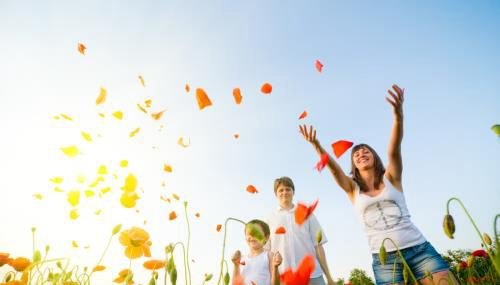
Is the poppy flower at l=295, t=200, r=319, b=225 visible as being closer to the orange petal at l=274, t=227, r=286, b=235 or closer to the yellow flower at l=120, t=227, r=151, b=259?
the orange petal at l=274, t=227, r=286, b=235

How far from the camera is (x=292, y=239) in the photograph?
15.0 ft

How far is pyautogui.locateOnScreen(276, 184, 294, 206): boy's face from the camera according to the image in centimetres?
→ 476

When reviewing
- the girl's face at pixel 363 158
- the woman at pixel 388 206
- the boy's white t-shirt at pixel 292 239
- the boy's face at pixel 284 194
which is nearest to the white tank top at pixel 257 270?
the boy's white t-shirt at pixel 292 239

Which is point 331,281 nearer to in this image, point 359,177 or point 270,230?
point 270,230

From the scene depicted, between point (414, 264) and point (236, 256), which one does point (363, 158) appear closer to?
point (414, 264)

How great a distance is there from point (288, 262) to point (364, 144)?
2015 millimetres

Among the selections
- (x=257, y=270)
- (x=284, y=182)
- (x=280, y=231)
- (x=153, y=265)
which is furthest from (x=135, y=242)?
(x=284, y=182)

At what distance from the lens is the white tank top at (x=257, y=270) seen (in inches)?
149

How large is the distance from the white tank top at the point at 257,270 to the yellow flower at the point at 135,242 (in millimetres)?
1808

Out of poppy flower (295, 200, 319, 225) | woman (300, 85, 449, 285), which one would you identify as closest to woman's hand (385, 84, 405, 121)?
woman (300, 85, 449, 285)

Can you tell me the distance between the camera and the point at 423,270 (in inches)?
105

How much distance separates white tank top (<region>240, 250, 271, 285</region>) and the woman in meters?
1.35

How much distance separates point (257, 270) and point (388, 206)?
1.77m

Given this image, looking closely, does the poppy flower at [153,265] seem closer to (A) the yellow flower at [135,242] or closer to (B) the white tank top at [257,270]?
(A) the yellow flower at [135,242]
